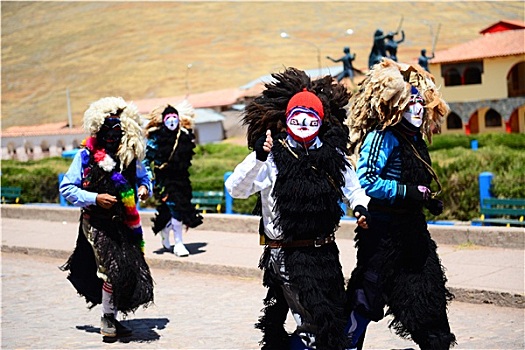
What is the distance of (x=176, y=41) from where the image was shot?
132500mm

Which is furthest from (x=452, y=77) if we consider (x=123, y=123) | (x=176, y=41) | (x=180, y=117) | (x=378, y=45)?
(x=176, y=41)

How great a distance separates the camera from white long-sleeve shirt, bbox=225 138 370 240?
5.59 meters

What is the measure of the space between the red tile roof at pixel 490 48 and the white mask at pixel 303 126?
52292 mm

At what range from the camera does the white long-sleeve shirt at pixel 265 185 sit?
5.59m

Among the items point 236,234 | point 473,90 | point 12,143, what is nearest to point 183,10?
point 12,143

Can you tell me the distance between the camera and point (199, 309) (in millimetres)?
9305

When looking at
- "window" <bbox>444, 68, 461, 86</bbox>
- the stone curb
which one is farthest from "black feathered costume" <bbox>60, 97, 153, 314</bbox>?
"window" <bbox>444, 68, 461, 86</bbox>

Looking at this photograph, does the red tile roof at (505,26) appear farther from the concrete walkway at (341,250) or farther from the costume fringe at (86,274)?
the costume fringe at (86,274)

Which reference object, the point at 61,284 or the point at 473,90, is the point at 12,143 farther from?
the point at 61,284

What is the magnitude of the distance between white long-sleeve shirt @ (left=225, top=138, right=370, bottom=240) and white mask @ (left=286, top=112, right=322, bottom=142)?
0.29ft

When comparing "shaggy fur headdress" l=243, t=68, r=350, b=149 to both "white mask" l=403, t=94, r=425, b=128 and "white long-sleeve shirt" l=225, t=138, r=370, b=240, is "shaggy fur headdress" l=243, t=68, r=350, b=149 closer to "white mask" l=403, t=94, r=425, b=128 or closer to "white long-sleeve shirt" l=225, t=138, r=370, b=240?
"white long-sleeve shirt" l=225, t=138, r=370, b=240

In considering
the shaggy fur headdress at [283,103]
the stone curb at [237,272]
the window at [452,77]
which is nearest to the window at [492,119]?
the window at [452,77]

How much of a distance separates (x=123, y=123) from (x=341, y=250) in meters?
5.06

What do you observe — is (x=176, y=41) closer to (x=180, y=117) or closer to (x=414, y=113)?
(x=180, y=117)
